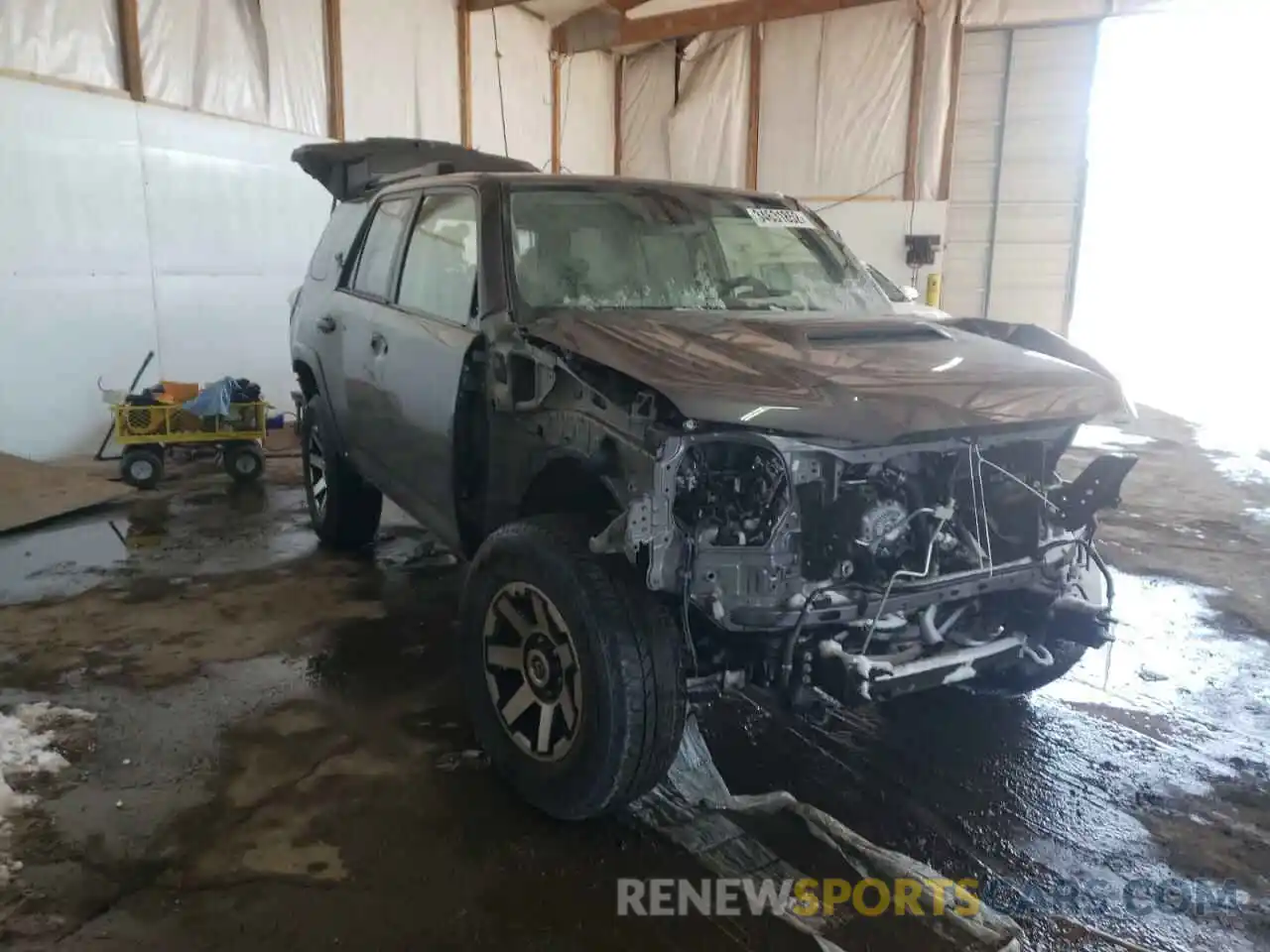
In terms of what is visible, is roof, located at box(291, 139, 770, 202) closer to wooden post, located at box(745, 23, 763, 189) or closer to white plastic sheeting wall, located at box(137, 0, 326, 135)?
white plastic sheeting wall, located at box(137, 0, 326, 135)

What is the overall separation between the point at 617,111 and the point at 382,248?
10962mm

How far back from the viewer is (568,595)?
7.93 ft

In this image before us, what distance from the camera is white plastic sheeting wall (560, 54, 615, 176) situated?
12820mm

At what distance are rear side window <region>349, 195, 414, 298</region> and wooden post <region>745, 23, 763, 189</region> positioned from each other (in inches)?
383

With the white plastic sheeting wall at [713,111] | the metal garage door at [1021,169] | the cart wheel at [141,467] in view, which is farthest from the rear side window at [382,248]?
the metal garage door at [1021,169]

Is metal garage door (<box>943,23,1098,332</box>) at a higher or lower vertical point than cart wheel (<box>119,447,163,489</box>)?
higher

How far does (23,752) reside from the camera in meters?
2.91

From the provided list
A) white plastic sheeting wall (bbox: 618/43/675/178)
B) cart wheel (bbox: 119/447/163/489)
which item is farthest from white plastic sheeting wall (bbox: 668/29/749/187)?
cart wheel (bbox: 119/447/163/489)

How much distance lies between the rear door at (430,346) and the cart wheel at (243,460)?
3175 millimetres

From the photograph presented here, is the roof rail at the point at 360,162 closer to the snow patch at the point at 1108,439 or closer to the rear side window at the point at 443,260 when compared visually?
the rear side window at the point at 443,260

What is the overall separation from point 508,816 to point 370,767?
1.72 ft

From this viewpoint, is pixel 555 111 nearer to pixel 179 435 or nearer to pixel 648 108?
pixel 648 108

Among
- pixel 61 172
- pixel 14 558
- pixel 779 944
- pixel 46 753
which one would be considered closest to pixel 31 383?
pixel 61 172

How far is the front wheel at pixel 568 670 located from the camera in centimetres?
234
